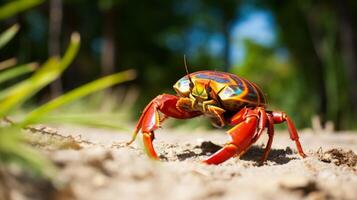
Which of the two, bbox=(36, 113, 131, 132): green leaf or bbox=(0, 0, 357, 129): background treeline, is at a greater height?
bbox=(36, 113, 131, 132): green leaf

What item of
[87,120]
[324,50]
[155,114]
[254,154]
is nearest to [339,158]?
[254,154]

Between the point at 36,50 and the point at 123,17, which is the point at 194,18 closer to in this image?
the point at 123,17

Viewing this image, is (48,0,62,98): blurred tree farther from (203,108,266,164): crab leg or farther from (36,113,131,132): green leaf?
(36,113,131,132): green leaf

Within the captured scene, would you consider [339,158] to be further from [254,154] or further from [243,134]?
[243,134]

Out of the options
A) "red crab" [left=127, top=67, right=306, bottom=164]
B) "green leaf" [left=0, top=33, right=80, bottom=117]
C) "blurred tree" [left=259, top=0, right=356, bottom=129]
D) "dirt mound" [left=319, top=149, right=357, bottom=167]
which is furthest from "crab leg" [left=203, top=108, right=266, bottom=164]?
"blurred tree" [left=259, top=0, right=356, bottom=129]

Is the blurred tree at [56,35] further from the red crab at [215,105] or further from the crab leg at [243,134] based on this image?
the crab leg at [243,134]

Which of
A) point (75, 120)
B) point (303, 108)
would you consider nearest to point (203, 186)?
point (75, 120)
